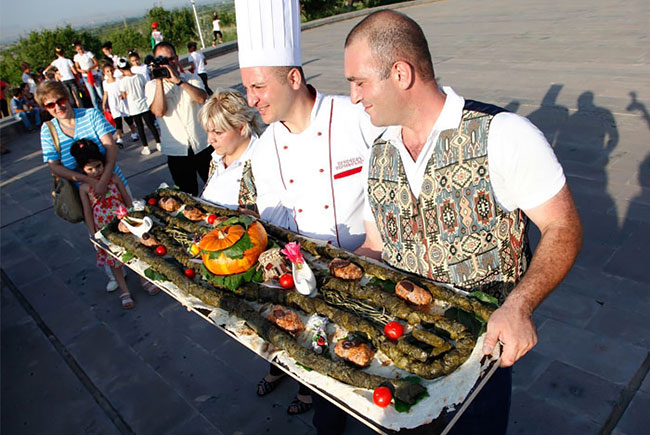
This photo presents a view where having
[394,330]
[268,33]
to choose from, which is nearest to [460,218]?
[394,330]

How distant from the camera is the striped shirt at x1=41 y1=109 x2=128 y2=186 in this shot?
417 centimetres

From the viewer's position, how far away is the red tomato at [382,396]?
55.7 inches

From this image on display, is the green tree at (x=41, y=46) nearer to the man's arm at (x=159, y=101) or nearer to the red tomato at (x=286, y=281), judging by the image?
the man's arm at (x=159, y=101)

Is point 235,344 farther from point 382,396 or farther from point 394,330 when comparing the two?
point 382,396

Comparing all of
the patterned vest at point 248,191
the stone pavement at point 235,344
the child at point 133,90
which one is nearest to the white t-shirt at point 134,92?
the child at point 133,90

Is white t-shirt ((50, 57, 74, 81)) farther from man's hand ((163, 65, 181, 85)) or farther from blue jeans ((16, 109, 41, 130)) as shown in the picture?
man's hand ((163, 65, 181, 85))

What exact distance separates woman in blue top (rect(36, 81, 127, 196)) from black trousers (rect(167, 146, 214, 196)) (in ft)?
3.03

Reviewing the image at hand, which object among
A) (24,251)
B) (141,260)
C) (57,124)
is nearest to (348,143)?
(141,260)

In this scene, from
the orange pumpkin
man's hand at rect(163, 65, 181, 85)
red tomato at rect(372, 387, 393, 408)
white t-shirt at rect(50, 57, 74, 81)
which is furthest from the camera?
white t-shirt at rect(50, 57, 74, 81)

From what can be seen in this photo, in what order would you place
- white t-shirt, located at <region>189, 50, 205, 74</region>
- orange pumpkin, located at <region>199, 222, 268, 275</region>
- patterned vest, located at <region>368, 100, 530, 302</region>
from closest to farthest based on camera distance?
1. patterned vest, located at <region>368, 100, 530, 302</region>
2. orange pumpkin, located at <region>199, 222, 268, 275</region>
3. white t-shirt, located at <region>189, 50, 205, 74</region>

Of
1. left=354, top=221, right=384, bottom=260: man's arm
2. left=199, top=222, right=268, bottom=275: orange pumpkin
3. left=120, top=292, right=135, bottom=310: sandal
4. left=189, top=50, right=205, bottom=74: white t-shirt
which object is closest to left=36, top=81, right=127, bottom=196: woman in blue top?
left=120, top=292, right=135, bottom=310: sandal

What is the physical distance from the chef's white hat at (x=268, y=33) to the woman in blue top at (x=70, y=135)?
2354 millimetres

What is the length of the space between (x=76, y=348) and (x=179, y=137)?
92.5 inches

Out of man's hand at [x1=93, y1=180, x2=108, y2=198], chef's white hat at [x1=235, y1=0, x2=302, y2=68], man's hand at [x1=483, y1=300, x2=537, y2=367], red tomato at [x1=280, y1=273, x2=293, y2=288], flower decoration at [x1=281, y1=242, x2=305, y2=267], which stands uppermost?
chef's white hat at [x1=235, y1=0, x2=302, y2=68]
